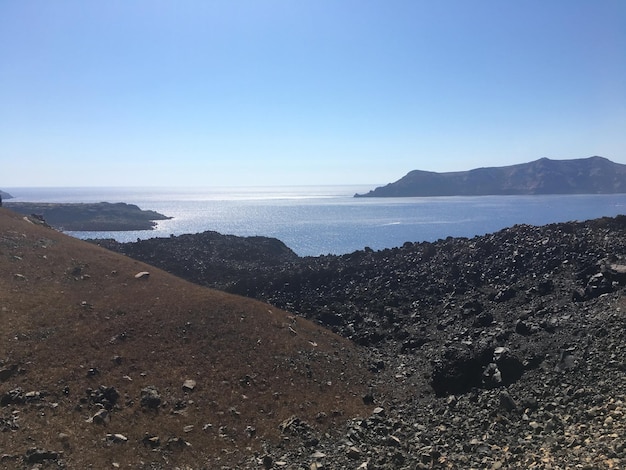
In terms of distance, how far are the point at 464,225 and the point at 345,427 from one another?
4614 inches

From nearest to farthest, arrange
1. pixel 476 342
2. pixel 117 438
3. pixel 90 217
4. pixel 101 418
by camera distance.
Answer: pixel 117 438 < pixel 101 418 < pixel 476 342 < pixel 90 217

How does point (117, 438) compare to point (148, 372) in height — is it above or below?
below

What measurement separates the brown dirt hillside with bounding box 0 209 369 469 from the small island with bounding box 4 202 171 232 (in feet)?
336

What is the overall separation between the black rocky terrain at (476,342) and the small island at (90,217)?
88552 millimetres

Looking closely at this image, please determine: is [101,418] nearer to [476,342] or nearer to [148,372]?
[148,372]

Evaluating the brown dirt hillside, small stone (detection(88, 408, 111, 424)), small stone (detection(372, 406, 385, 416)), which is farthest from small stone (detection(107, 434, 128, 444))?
small stone (detection(372, 406, 385, 416))

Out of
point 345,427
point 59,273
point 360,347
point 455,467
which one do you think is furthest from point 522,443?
point 59,273

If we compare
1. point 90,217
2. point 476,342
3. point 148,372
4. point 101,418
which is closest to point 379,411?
point 476,342

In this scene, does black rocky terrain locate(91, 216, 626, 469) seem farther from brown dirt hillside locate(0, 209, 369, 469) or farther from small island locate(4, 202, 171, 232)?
small island locate(4, 202, 171, 232)

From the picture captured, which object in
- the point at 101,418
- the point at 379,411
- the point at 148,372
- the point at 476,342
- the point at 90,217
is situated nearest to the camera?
the point at 101,418

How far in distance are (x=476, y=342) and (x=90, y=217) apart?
138066mm

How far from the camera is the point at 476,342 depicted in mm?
24156

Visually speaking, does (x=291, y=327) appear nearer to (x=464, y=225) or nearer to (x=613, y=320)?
(x=613, y=320)

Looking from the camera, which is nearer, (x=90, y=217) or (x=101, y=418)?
(x=101, y=418)
